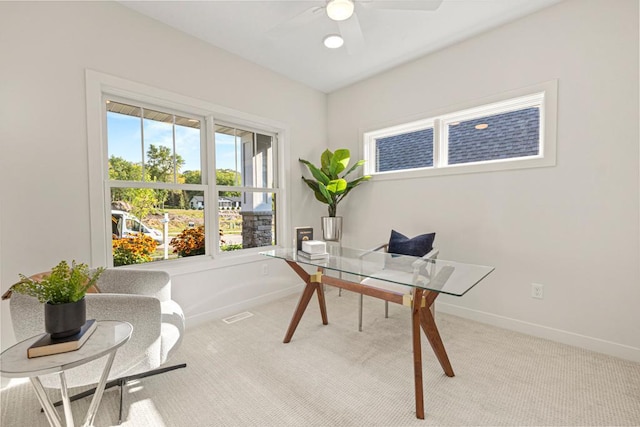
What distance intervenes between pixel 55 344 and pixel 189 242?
1773mm

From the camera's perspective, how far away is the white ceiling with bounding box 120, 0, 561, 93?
2.35m

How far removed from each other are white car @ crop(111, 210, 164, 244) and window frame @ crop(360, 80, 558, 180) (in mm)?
2581

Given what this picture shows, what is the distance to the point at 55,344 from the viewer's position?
1.16 m

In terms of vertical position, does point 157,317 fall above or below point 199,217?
below

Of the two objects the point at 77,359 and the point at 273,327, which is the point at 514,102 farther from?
the point at 77,359

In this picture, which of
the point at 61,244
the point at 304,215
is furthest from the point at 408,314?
the point at 61,244

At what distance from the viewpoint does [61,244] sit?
6.84 ft

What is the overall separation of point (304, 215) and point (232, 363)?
7.03 ft

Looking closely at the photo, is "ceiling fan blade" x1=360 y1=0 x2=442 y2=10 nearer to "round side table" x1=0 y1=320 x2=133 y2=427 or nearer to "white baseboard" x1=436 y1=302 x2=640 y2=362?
"round side table" x1=0 y1=320 x2=133 y2=427

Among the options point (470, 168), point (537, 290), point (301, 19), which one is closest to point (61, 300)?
point (301, 19)

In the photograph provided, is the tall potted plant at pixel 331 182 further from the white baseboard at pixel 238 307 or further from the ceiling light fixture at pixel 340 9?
the ceiling light fixture at pixel 340 9

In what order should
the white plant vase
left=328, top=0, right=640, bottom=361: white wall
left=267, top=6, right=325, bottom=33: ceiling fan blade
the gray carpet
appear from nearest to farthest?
the gray carpet → left=267, top=6, right=325, bottom=33: ceiling fan blade → left=328, top=0, right=640, bottom=361: white wall → the white plant vase

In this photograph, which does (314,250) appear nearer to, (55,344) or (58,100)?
(55,344)

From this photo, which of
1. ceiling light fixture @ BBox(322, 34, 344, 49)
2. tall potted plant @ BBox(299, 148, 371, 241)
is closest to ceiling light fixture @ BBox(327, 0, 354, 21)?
ceiling light fixture @ BBox(322, 34, 344, 49)
